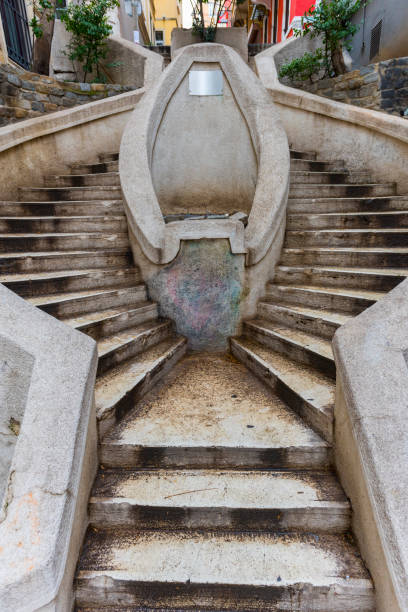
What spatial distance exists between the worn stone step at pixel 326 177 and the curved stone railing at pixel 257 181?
2.85 ft

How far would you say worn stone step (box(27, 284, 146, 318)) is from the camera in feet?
Result: 9.47

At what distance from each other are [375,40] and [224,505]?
1008cm

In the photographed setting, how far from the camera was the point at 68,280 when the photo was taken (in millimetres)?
3195

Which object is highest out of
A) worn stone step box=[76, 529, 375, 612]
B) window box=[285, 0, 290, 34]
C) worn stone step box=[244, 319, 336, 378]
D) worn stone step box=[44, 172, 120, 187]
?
window box=[285, 0, 290, 34]

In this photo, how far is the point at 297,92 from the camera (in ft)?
18.3

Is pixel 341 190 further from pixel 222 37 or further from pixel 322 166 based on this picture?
pixel 222 37

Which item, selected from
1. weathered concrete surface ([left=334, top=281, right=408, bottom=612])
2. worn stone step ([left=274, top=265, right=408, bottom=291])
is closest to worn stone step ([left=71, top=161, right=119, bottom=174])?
worn stone step ([left=274, top=265, right=408, bottom=291])

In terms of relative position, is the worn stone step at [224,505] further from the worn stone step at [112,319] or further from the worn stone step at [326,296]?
the worn stone step at [326,296]

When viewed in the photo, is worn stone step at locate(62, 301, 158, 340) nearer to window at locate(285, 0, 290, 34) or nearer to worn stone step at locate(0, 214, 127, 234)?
worn stone step at locate(0, 214, 127, 234)

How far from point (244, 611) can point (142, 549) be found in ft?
1.80

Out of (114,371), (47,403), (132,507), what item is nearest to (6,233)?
(114,371)

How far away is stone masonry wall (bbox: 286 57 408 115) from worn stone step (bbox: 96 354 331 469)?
19.5 ft

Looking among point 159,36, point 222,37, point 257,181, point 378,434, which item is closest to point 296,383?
point 378,434

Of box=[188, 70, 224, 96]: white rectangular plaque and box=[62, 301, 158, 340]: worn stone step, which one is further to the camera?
box=[188, 70, 224, 96]: white rectangular plaque
